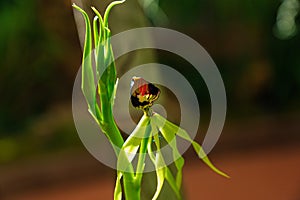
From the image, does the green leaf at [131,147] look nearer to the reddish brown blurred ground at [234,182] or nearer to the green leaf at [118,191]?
the green leaf at [118,191]

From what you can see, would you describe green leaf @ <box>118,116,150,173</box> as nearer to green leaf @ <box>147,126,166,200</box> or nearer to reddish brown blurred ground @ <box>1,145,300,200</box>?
A: green leaf @ <box>147,126,166,200</box>

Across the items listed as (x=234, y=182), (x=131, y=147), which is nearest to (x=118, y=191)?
(x=131, y=147)

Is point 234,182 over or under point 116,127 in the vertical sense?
over

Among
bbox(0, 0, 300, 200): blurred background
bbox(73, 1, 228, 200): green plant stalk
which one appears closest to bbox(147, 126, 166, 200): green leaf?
bbox(73, 1, 228, 200): green plant stalk

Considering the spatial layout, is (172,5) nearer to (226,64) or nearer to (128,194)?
(226,64)

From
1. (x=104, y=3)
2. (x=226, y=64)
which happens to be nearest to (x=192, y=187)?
(x=226, y=64)

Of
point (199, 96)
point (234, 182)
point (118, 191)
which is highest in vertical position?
point (199, 96)

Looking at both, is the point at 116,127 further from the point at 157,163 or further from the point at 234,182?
the point at 234,182
